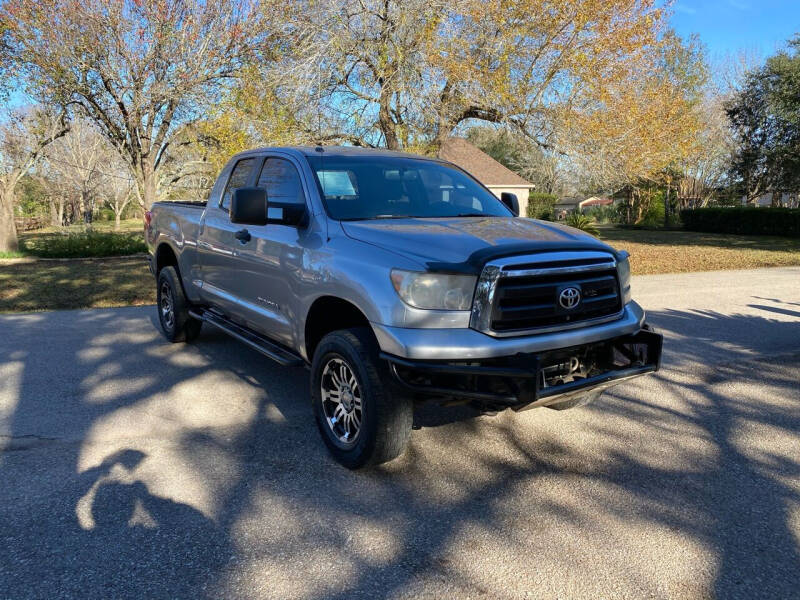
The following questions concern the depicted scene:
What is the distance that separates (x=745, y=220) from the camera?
99.8 feet

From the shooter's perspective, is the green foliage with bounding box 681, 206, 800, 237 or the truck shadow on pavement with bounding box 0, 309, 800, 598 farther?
the green foliage with bounding box 681, 206, 800, 237

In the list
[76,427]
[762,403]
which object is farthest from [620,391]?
[76,427]

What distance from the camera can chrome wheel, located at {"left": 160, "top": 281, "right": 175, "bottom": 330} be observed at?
666cm

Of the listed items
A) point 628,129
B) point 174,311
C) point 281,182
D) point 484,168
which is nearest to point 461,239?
point 281,182

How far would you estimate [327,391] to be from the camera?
3.88m

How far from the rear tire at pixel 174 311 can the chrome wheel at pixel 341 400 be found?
3.19 meters

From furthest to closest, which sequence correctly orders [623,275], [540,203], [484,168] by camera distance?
[540,203] < [484,168] < [623,275]

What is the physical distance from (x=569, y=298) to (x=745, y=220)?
31711mm

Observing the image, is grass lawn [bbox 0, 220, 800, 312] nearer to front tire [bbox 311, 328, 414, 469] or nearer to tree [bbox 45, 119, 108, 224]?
front tire [bbox 311, 328, 414, 469]

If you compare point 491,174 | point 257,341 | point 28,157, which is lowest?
point 257,341

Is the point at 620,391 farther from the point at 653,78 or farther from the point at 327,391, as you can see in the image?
the point at 653,78

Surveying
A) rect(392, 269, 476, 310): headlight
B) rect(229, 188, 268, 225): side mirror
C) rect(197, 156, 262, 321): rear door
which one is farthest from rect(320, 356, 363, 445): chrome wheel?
rect(197, 156, 262, 321): rear door

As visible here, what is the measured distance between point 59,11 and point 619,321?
15.5 metres

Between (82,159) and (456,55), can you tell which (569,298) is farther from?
(82,159)
